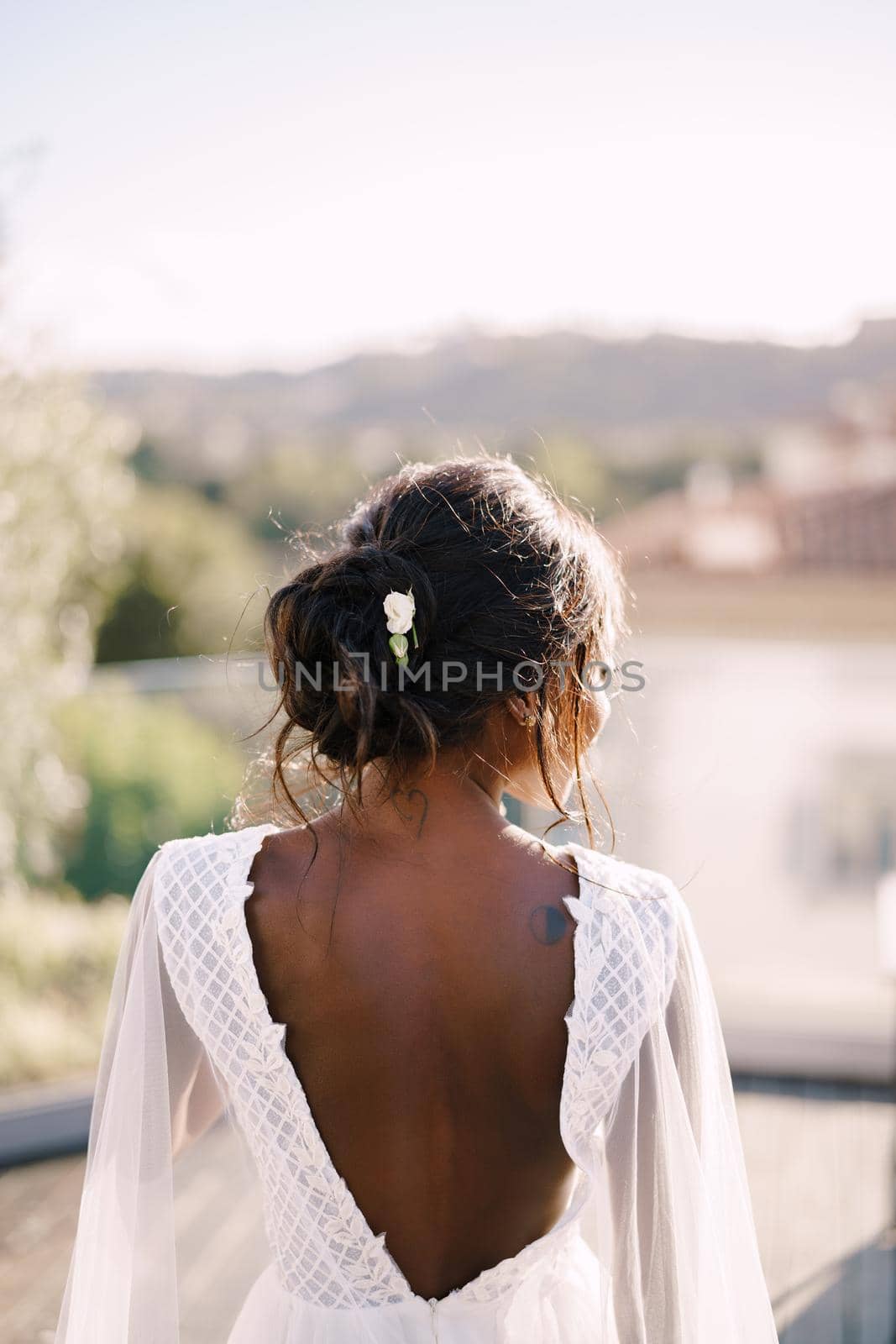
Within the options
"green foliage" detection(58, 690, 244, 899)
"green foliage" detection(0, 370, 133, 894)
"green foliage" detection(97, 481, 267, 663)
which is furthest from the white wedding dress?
"green foliage" detection(97, 481, 267, 663)

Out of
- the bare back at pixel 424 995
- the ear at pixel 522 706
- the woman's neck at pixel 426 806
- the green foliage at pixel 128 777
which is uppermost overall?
the ear at pixel 522 706

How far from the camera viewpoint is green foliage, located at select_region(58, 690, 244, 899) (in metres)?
4.48

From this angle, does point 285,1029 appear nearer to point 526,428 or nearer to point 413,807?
point 413,807

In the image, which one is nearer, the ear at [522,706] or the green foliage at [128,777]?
the ear at [522,706]

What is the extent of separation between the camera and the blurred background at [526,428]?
9.70 feet

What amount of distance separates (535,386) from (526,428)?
548 centimetres

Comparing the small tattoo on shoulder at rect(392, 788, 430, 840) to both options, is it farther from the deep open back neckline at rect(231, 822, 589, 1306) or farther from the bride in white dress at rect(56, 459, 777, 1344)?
the deep open back neckline at rect(231, 822, 589, 1306)

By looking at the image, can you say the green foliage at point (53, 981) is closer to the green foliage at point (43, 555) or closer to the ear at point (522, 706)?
the green foliage at point (43, 555)

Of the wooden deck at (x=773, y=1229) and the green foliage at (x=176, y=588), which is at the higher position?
the green foliage at (x=176, y=588)

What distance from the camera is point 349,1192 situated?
37.6 inches

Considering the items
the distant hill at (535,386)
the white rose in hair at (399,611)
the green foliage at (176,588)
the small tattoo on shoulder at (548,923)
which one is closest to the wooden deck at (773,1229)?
the small tattoo on shoulder at (548,923)

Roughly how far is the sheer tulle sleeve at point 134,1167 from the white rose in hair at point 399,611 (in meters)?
0.39

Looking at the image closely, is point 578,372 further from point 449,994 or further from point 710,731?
point 449,994

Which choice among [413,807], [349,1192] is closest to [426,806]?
A: [413,807]
